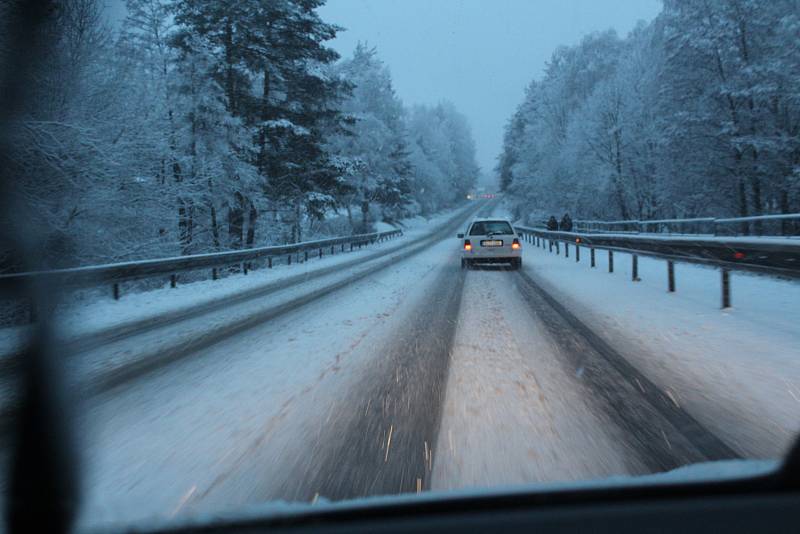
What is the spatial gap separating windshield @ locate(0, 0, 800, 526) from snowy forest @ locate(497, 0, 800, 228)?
0.54ft

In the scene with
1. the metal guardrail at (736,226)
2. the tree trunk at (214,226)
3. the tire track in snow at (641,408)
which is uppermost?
the tree trunk at (214,226)

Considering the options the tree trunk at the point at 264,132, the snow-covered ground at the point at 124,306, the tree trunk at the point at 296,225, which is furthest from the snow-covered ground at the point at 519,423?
the tree trunk at the point at 296,225

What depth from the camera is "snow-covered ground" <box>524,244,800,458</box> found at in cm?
346

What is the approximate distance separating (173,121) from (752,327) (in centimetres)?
2012

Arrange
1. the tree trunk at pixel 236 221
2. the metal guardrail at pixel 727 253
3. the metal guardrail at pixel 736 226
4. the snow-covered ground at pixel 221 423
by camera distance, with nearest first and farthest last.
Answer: the snow-covered ground at pixel 221 423 < the metal guardrail at pixel 727 253 < the metal guardrail at pixel 736 226 < the tree trunk at pixel 236 221

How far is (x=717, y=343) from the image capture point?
5.73 metres

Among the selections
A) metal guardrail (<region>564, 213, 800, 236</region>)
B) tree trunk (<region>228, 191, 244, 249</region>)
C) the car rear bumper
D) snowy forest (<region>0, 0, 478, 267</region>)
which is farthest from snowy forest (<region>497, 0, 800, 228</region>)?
tree trunk (<region>228, 191, 244, 249</region>)

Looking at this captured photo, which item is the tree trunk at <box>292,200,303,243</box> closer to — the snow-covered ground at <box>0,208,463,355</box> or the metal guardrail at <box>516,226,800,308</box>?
the snow-covered ground at <box>0,208,463,355</box>

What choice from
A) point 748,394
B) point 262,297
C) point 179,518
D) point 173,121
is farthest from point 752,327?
point 173,121

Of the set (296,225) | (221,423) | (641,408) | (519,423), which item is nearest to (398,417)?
(519,423)

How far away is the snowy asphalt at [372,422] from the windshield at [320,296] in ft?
0.08

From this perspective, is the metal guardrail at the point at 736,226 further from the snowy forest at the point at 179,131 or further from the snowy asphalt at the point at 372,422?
the snowy forest at the point at 179,131

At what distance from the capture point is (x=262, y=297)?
1084cm

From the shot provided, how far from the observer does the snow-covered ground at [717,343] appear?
3.46 m
